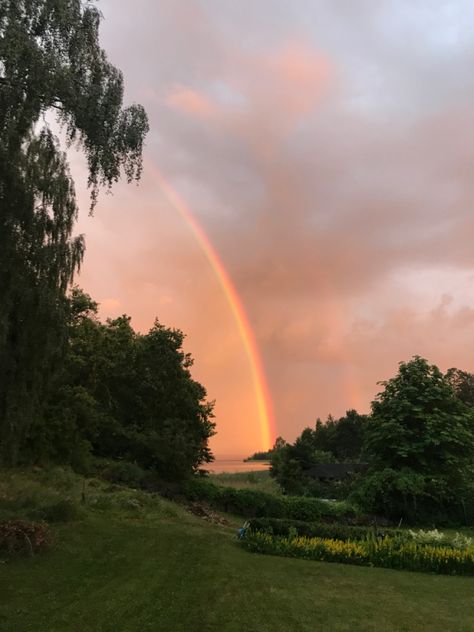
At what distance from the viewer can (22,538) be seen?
12484mm

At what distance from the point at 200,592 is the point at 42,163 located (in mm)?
11472

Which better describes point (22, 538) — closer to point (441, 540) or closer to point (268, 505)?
point (441, 540)

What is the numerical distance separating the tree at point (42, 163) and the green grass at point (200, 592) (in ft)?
13.8

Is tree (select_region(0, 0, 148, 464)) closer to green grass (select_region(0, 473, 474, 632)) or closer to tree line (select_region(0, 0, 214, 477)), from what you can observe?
tree line (select_region(0, 0, 214, 477))

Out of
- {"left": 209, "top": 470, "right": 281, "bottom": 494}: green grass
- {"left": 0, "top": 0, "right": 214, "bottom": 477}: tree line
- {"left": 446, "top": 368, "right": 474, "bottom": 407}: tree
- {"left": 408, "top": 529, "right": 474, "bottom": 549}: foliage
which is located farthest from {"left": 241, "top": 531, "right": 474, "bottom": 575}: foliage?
{"left": 446, "top": 368, "right": 474, "bottom": 407}: tree

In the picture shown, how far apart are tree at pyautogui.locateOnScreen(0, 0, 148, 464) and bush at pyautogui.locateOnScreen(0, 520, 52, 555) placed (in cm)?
229

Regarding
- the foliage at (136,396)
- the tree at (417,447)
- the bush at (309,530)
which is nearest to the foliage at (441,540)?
the bush at (309,530)

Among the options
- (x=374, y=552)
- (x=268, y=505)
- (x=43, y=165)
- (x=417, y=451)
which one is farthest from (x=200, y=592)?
(x=417, y=451)

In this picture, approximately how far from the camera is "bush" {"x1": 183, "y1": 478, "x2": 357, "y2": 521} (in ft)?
88.7

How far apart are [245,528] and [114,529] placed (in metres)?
4.14

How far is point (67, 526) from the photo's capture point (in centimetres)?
1493

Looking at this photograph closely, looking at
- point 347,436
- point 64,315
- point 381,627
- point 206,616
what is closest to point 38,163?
point 64,315

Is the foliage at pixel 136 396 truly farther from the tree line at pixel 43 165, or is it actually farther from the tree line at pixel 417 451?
the tree line at pixel 43 165

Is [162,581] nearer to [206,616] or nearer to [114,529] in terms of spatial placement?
[206,616]
